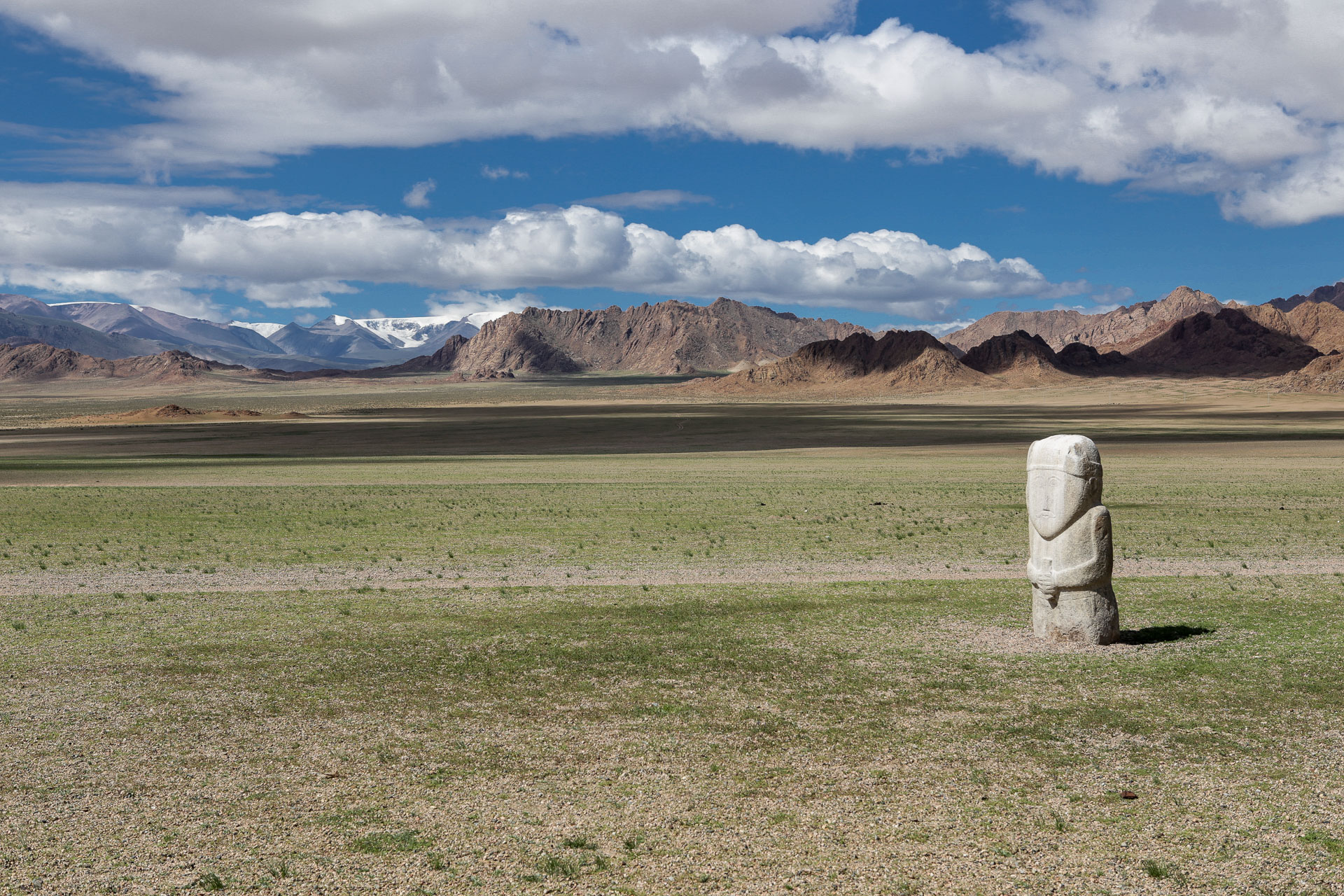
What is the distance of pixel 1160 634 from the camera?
44.3 ft

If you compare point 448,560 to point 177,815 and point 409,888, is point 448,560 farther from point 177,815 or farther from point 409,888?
point 409,888

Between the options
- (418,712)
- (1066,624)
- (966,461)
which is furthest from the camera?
(966,461)

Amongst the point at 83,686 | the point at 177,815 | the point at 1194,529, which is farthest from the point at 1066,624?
the point at 1194,529

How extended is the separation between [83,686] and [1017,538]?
62.5 ft

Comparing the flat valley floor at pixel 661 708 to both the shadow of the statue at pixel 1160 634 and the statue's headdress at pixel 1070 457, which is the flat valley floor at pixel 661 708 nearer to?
the shadow of the statue at pixel 1160 634

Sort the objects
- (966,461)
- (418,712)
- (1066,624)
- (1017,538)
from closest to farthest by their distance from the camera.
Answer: (418,712)
(1066,624)
(1017,538)
(966,461)

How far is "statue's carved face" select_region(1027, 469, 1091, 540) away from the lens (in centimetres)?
1220

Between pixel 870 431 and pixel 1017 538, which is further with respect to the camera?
pixel 870 431

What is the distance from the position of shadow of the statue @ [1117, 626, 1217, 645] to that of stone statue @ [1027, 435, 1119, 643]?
0.38 metres

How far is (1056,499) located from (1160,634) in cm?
287

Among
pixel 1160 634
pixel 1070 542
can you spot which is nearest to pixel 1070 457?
pixel 1070 542

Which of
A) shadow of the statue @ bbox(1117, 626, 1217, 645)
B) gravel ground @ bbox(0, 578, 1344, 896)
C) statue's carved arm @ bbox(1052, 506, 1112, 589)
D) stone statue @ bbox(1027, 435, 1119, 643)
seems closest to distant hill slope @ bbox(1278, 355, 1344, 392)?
shadow of the statue @ bbox(1117, 626, 1217, 645)

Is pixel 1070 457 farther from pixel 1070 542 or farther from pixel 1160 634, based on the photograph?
pixel 1160 634

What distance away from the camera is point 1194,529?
24.0 m
